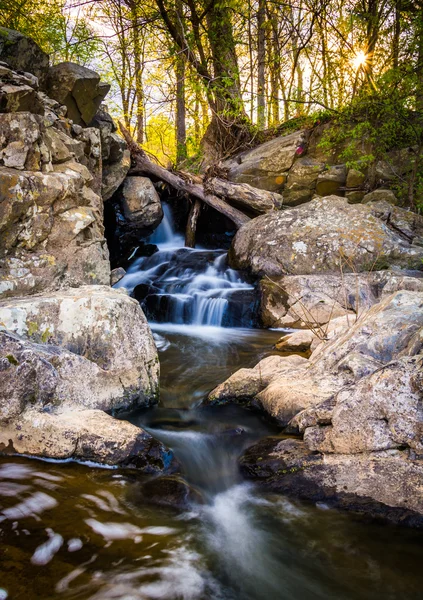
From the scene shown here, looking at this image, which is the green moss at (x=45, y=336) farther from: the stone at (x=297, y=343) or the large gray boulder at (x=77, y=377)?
the stone at (x=297, y=343)

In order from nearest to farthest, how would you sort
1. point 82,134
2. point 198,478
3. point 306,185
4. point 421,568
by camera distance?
1. point 421,568
2. point 198,478
3. point 82,134
4. point 306,185

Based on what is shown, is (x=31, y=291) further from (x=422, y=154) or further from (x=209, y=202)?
(x=422, y=154)

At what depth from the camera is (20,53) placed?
→ 7.38 meters

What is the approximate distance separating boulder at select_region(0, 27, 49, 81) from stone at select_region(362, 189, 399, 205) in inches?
332

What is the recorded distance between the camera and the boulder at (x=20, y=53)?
7.16 metres

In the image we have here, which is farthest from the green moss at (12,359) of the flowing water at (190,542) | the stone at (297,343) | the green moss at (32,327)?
the stone at (297,343)

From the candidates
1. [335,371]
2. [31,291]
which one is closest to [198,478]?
[335,371]

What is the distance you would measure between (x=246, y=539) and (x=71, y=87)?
28.7 feet

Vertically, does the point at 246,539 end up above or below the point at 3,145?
below

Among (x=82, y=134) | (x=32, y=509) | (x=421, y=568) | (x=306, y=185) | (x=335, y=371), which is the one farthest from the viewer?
(x=306, y=185)

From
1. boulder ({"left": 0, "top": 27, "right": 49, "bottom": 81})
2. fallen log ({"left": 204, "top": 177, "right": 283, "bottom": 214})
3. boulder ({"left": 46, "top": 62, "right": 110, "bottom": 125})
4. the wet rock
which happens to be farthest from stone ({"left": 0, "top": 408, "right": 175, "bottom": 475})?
fallen log ({"left": 204, "top": 177, "right": 283, "bottom": 214})

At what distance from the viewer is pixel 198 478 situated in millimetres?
3080

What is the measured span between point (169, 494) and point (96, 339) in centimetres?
164

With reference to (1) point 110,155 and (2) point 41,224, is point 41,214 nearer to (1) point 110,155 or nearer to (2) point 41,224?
(2) point 41,224
